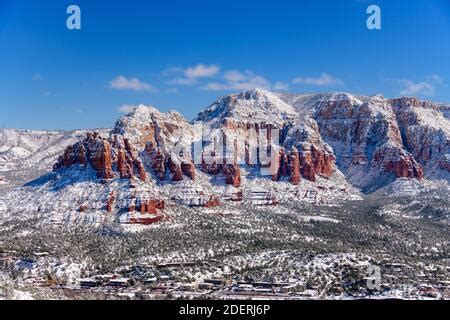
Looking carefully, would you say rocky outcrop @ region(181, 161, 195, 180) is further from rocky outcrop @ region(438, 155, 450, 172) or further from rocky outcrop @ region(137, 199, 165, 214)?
rocky outcrop @ region(438, 155, 450, 172)

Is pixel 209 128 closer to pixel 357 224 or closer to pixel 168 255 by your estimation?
pixel 357 224

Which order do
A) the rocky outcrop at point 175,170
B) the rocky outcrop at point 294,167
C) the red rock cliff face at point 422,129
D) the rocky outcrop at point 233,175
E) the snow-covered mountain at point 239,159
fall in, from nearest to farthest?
the snow-covered mountain at point 239,159 → the rocky outcrop at point 175,170 → the rocky outcrop at point 233,175 → the rocky outcrop at point 294,167 → the red rock cliff face at point 422,129

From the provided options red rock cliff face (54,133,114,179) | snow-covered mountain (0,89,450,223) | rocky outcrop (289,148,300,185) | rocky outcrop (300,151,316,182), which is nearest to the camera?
snow-covered mountain (0,89,450,223)

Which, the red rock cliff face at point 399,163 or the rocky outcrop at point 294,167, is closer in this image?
the rocky outcrop at point 294,167

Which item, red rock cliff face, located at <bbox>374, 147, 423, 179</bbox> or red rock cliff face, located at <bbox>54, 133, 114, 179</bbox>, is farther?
red rock cliff face, located at <bbox>374, 147, 423, 179</bbox>

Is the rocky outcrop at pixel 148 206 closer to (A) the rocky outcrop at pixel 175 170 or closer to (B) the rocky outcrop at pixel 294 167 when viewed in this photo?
(A) the rocky outcrop at pixel 175 170

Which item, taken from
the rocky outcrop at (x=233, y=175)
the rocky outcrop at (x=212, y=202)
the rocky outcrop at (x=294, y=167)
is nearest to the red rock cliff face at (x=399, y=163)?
the rocky outcrop at (x=294, y=167)

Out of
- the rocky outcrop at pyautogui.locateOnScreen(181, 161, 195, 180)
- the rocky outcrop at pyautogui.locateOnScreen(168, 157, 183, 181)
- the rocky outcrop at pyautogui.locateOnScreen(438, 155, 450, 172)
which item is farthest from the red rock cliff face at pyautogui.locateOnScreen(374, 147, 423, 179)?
the rocky outcrop at pyautogui.locateOnScreen(168, 157, 183, 181)

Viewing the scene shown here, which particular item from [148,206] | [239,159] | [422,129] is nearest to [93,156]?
[148,206]
